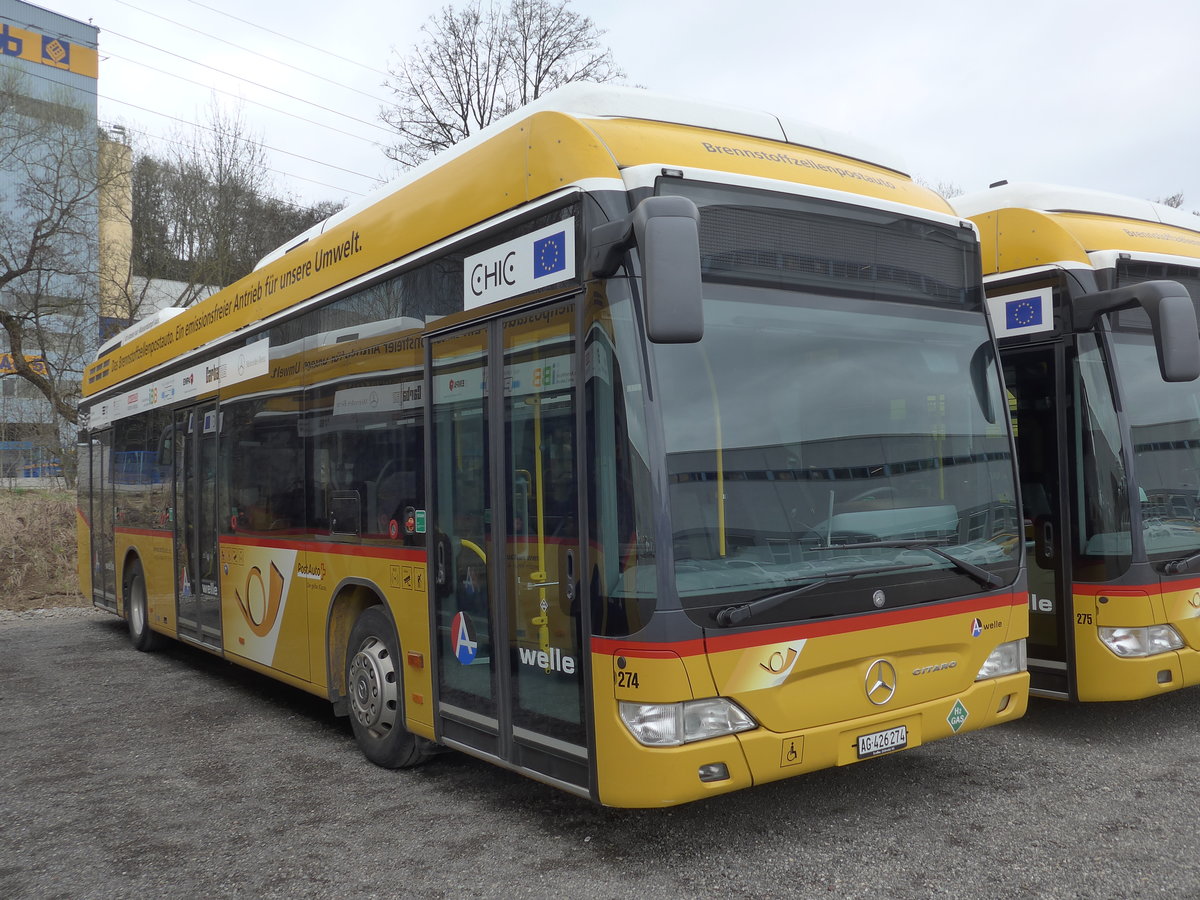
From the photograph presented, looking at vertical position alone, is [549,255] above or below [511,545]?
above

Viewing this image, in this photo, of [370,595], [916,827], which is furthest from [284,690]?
[916,827]

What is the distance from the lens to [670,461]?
3.94 metres

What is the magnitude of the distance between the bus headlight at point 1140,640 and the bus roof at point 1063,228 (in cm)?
212

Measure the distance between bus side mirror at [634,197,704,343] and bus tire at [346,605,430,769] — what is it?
284 centimetres

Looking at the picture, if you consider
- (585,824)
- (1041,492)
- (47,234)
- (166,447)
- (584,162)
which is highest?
(47,234)

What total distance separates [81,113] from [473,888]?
2161cm

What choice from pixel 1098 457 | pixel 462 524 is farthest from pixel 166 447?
pixel 1098 457

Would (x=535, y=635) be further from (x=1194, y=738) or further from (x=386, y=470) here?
(x=1194, y=738)

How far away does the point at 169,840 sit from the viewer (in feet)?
16.0

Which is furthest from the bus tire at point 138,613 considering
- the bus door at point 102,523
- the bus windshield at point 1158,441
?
the bus windshield at point 1158,441

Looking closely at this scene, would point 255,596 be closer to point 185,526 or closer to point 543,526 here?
point 185,526

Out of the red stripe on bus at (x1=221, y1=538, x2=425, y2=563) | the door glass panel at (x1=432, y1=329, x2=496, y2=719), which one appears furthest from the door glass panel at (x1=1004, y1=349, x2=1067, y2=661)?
the red stripe on bus at (x1=221, y1=538, x2=425, y2=563)

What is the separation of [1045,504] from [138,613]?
8734 millimetres

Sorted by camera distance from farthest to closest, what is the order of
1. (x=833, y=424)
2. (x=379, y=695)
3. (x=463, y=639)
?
(x=379, y=695) < (x=463, y=639) < (x=833, y=424)
